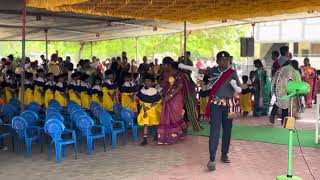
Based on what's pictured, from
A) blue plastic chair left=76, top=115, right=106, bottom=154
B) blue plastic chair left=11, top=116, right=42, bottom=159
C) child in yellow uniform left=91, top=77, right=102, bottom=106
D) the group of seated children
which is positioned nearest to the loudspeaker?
the group of seated children

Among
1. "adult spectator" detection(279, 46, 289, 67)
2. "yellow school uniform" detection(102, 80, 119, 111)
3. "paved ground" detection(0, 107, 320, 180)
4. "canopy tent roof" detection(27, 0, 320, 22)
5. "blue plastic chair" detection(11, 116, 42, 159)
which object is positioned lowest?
"paved ground" detection(0, 107, 320, 180)

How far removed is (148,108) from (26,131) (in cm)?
219

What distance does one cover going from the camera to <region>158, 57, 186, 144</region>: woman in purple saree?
7781mm

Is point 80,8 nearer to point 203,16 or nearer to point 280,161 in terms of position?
point 203,16

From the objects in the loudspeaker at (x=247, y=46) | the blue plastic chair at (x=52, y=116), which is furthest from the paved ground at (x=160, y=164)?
the loudspeaker at (x=247, y=46)

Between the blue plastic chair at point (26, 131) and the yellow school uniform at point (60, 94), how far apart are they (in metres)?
2.86

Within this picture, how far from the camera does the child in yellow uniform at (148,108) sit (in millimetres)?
7922

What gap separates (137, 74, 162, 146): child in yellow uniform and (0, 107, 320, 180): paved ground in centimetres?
41

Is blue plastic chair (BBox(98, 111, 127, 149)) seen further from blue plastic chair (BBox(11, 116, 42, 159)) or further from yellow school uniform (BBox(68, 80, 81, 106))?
yellow school uniform (BBox(68, 80, 81, 106))

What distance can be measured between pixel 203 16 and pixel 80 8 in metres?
2.59

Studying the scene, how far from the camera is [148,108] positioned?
26.1 feet

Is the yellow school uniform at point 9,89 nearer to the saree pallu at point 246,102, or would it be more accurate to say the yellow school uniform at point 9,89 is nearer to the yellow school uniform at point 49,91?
the yellow school uniform at point 49,91

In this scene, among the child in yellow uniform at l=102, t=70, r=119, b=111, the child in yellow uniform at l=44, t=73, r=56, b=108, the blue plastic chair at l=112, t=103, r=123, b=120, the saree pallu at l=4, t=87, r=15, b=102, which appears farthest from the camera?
the saree pallu at l=4, t=87, r=15, b=102

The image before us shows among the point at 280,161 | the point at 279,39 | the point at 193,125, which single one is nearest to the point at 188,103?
the point at 193,125
